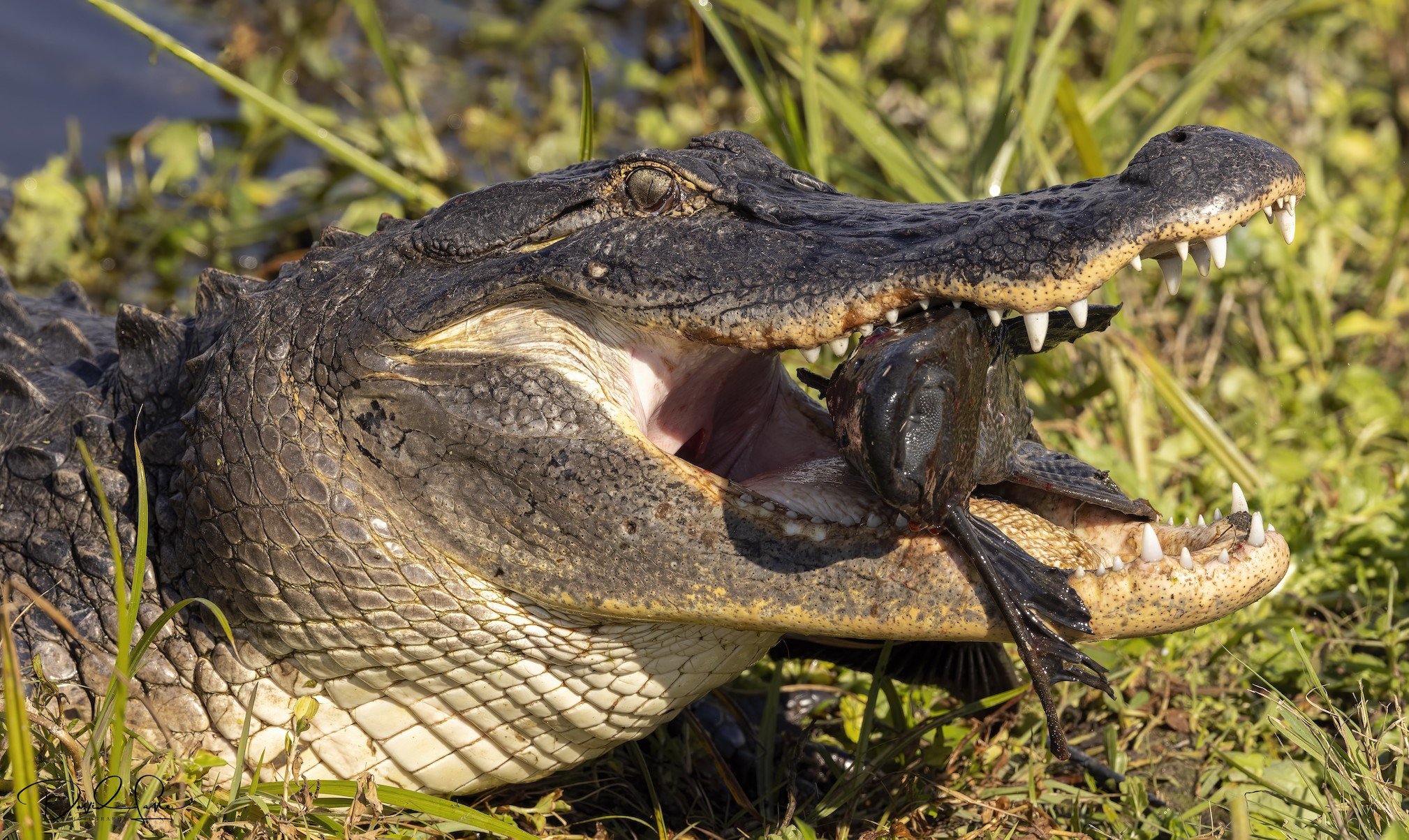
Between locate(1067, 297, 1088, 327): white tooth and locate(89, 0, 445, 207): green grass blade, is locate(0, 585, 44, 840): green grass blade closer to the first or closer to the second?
locate(1067, 297, 1088, 327): white tooth

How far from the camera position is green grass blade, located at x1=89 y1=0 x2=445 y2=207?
9.71ft

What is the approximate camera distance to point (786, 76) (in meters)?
5.26

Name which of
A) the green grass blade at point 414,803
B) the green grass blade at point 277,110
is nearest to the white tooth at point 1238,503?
the green grass blade at point 414,803

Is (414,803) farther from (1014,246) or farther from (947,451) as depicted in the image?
(1014,246)

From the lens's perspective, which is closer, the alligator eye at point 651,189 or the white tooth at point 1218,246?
the white tooth at point 1218,246

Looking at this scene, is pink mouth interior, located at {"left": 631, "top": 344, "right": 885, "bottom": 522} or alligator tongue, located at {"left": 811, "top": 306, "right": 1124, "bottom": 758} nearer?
alligator tongue, located at {"left": 811, "top": 306, "right": 1124, "bottom": 758}

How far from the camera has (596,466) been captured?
2051mm

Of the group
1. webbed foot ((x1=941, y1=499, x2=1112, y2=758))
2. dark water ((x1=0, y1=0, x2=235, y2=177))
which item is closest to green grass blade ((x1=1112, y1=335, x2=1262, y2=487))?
webbed foot ((x1=941, y1=499, x2=1112, y2=758))

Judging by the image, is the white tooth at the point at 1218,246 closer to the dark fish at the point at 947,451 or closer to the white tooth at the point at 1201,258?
the white tooth at the point at 1201,258

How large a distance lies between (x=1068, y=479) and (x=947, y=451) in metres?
0.46

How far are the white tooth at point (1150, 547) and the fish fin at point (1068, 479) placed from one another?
0.28 meters

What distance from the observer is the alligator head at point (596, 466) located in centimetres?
192

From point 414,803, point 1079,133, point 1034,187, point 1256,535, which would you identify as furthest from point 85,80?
point 1256,535

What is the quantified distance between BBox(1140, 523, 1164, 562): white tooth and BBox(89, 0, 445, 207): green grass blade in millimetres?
2392
